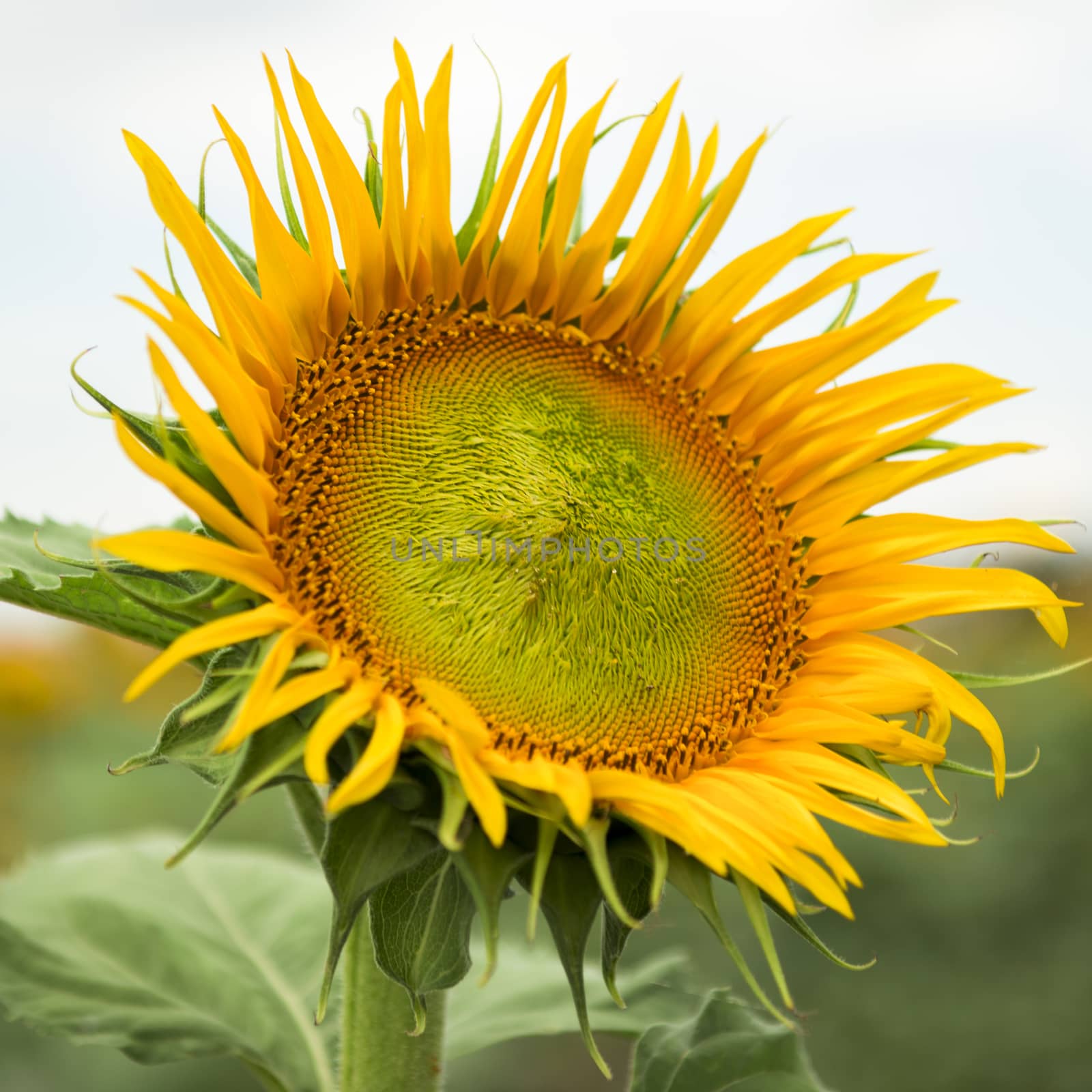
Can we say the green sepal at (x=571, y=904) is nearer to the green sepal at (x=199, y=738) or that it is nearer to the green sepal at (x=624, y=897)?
the green sepal at (x=624, y=897)

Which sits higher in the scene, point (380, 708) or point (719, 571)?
point (719, 571)

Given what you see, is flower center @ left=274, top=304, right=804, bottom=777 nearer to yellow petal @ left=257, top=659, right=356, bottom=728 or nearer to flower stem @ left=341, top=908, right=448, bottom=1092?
yellow petal @ left=257, top=659, right=356, bottom=728

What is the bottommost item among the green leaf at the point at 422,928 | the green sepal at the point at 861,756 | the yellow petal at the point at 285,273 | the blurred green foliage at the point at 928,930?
the blurred green foliage at the point at 928,930

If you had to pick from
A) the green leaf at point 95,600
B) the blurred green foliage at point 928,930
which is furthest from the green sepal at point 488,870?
the blurred green foliage at point 928,930

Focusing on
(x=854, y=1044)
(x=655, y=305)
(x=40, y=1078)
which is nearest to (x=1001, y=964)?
(x=854, y=1044)

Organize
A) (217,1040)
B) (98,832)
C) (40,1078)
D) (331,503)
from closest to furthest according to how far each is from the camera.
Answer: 1. (331,503)
2. (217,1040)
3. (40,1078)
4. (98,832)

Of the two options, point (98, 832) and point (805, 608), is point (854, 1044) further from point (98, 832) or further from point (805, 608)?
point (805, 608)

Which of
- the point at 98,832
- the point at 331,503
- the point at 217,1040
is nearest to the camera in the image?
the point at 331,503
